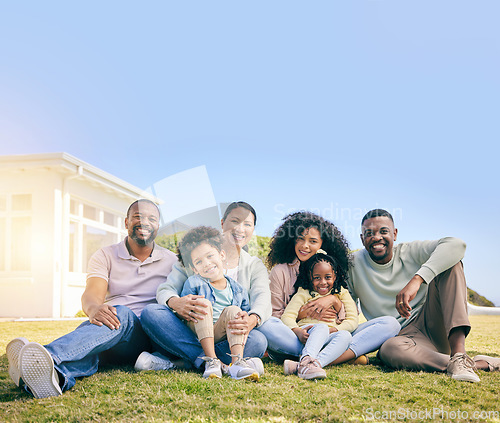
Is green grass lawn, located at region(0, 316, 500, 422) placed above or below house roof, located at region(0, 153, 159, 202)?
below

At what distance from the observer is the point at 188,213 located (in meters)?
4.91

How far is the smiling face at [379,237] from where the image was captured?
376cm

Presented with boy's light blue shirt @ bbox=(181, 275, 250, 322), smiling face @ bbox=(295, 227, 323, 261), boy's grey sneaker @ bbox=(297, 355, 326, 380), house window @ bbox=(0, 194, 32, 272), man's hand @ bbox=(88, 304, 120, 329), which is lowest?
boy's grey sneaker @ bbox=(297, 355, 326, 380)

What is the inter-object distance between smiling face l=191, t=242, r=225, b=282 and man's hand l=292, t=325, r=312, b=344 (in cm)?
70

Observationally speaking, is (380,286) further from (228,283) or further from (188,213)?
(188,213)

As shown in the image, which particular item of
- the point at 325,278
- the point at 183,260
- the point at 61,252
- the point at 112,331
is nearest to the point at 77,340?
the point at 112,331

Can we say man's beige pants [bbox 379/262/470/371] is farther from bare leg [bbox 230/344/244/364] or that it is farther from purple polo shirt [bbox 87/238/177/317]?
purple polo shirt [bbox 87/238/177/317]

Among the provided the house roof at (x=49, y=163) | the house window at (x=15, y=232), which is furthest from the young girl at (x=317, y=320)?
the house window at (x=15, y=232)

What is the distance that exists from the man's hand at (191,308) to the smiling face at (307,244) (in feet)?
3.55

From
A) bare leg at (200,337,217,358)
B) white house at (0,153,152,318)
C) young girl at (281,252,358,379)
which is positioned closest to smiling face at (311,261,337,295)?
young girl at (281,252,358,379)

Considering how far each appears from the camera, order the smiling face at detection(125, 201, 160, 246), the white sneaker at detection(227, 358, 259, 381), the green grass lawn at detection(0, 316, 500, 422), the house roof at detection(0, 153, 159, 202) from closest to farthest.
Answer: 1. the green grass lawn at detection(0, 316, 500, 422)
2. the white sneaker at detection(227, 358, 259, 381)
3. the smiling face at detection(125, 201, 160, 246)
4. the house roof at detection(0, 153, 159, 202)

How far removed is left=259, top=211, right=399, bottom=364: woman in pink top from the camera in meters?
3.48

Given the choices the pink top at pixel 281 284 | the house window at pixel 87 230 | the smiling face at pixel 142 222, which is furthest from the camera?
the house window at pixel 87 230

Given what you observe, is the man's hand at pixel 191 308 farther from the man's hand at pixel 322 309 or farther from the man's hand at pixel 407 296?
the man's hand at pixel 407 296
